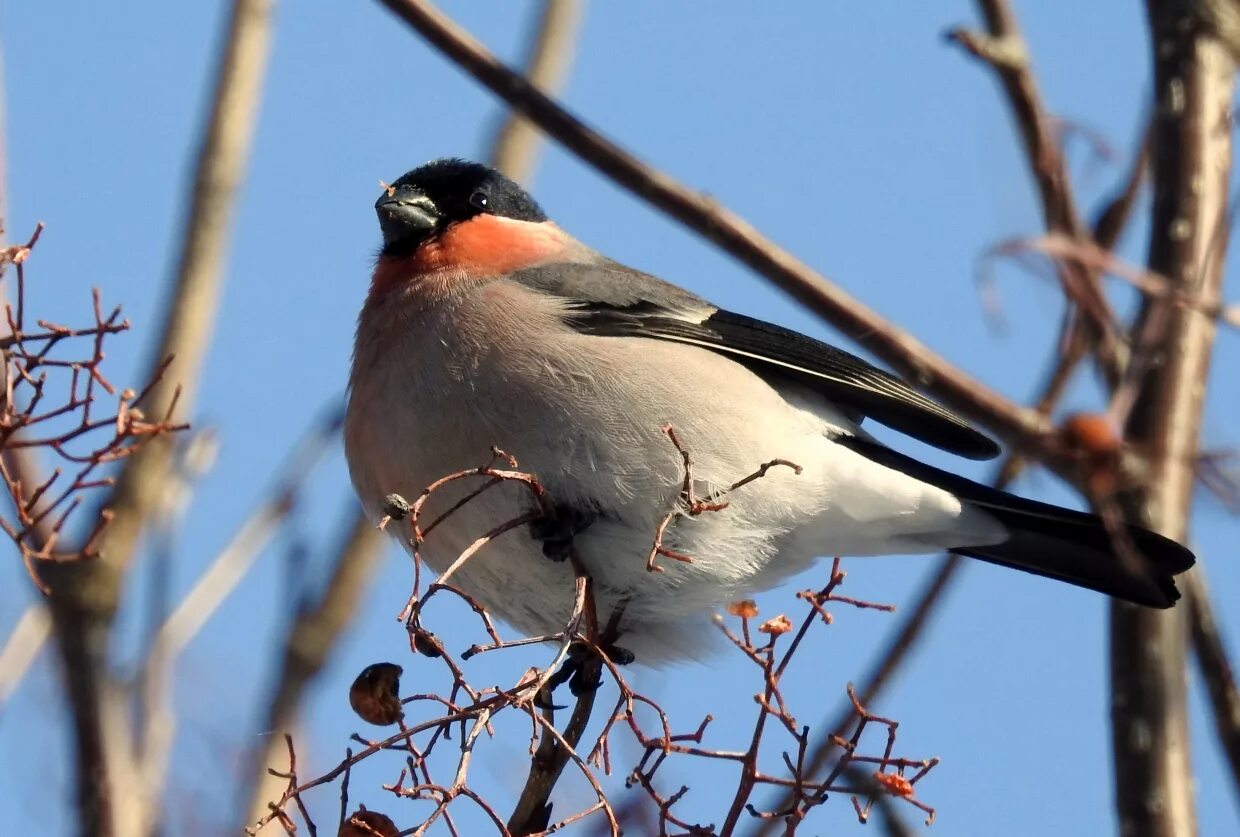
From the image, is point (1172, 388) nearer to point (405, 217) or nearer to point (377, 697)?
point (377, 697)

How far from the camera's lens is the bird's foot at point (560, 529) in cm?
370

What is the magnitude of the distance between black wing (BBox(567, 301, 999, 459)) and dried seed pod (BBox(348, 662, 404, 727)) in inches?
61.5

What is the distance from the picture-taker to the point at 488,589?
402 centimetres

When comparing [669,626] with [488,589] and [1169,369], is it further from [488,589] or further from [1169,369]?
[1169,369]

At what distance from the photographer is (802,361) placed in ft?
14.2

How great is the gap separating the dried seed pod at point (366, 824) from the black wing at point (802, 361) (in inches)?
71.0

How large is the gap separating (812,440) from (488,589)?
A: 998 mm

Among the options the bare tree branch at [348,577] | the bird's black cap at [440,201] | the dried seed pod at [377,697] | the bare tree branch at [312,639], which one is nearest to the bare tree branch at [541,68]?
the bare tree branch at [348,577]

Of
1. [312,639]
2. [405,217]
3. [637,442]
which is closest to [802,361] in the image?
[637,442]

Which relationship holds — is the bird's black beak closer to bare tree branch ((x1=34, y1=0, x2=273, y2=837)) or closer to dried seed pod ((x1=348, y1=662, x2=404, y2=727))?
bare tree branch ((x1=34, y1=0, x2=273, y2=837))

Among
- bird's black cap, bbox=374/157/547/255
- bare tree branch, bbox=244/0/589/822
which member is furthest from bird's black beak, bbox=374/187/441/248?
bare tree branch, bbox=244/0/589/822

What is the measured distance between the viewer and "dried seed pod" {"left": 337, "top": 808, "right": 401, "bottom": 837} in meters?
2.66

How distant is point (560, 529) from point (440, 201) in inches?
64.6

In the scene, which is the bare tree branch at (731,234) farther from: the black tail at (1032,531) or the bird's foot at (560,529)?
the black tail at (1032,531)
